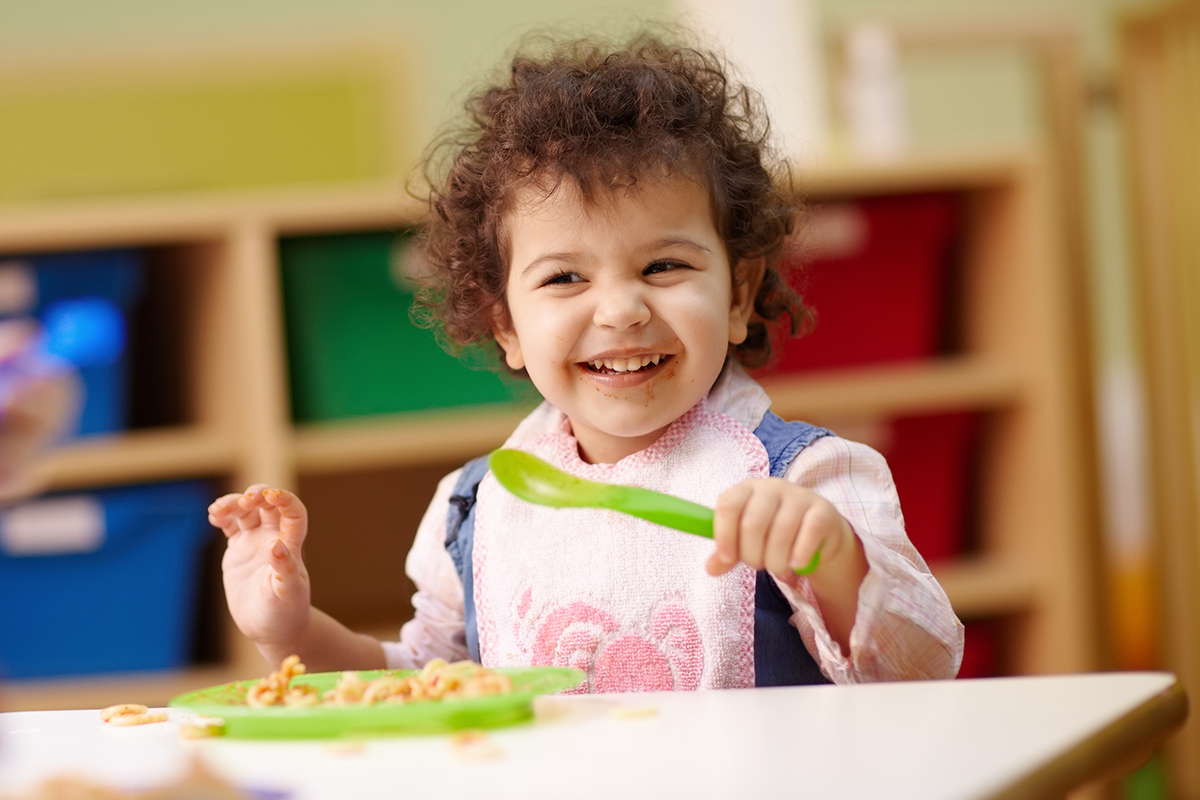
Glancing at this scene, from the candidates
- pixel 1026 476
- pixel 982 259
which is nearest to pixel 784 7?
pixel 982 259

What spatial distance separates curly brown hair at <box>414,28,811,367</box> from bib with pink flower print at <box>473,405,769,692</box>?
13 centimetres

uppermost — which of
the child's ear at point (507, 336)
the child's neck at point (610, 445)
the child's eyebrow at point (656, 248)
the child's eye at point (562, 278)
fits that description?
the child's eyebrow at point (656, 248)

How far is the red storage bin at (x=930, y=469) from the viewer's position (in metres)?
1.87

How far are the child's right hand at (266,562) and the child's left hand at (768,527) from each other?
0.91 ft

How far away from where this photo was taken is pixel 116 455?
5.28 ft

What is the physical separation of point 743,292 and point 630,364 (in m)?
0.13

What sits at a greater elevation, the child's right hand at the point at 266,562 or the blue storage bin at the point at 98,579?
the child's right hand at the point at 266,562

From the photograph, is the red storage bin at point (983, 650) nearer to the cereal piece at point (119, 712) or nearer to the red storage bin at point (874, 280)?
the red storage bin at point (874, 280)

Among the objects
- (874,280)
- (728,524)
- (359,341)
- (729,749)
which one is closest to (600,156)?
(728,524)

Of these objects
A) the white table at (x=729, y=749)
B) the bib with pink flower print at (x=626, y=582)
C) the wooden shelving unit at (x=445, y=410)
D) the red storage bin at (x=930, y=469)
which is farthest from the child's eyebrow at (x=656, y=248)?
the red storage bin at (x=930, y=469)

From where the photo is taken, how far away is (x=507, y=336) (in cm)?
88

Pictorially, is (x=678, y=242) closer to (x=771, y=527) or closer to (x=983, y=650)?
(x=771, y=527)

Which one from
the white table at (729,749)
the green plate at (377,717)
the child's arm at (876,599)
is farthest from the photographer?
the child's arm at (876,599)

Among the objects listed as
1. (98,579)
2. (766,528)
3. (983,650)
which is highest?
(766,528)
